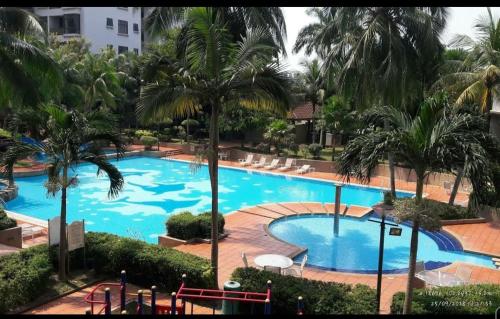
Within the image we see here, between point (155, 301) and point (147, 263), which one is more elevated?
point (147, 263)

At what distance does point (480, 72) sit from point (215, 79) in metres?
12.3

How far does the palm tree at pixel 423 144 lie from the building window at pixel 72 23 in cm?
5384

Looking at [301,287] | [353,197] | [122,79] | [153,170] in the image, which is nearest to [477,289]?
[301,287]

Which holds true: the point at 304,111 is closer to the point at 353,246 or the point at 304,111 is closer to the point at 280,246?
the point at 353,246

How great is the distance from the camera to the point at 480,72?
17.5 metres

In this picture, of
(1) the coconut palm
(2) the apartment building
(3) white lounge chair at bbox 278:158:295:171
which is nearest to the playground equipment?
(1) the coconut palm

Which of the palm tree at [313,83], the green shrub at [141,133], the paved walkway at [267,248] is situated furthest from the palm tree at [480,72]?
the green shrub at [141,133]

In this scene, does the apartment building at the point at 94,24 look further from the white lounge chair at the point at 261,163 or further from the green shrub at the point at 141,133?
the white lounge chair at the point at 261,163

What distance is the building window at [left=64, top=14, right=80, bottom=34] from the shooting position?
54.3 metres

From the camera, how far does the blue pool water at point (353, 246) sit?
1442 centimetres

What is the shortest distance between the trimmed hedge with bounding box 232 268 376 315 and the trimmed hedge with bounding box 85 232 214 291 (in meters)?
1.08

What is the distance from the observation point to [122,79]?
A: 39031 mm

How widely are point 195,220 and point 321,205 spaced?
24.8 ft

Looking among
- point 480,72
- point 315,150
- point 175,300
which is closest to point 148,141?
point 315,150
